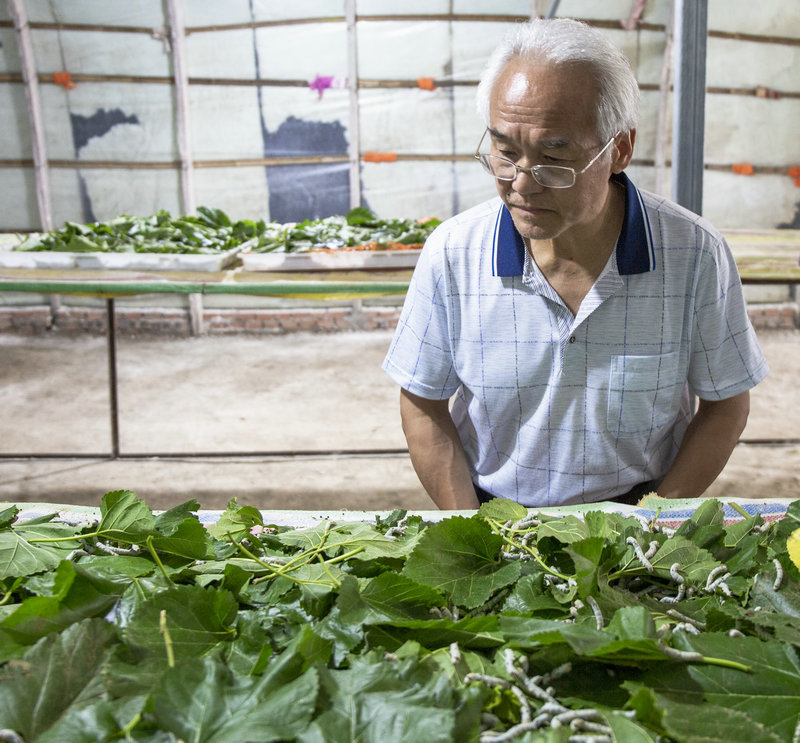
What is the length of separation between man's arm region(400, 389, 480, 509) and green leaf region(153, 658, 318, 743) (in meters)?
0.94

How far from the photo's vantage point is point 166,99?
593 centimetres

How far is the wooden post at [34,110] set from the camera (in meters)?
5.64

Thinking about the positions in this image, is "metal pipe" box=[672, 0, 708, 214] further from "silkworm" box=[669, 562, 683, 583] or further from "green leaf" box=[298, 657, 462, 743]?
"green leaf" box=[298, 657, 462, 743]

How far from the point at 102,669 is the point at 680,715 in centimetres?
44

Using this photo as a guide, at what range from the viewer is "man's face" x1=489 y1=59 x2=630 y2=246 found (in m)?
1.18

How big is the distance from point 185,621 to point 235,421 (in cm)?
377

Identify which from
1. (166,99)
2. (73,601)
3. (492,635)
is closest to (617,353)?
(492,635)

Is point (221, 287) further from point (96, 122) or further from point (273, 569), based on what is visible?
point (96, 122)

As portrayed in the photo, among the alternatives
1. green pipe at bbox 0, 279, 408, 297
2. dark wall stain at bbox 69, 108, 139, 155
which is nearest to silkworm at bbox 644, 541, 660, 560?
green pipe at bbox 0, 279, 408, 297

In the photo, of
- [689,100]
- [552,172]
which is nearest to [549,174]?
[552,172]

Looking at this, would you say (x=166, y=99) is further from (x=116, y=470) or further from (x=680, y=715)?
(x=680, y=715)

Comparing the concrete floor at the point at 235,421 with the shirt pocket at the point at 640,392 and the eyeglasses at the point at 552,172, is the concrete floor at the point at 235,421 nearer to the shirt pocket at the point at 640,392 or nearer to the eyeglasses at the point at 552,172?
the shirt pocket at the point at 640,392

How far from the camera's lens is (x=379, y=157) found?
19.7ft

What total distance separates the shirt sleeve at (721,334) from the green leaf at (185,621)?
3.38ft
